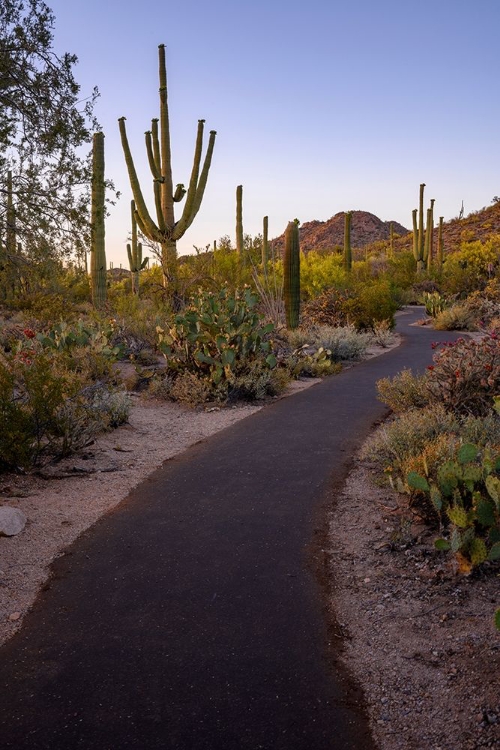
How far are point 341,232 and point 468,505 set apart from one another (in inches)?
3232

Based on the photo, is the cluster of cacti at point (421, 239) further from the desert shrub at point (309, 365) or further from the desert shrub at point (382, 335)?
the desert shrub at point (309, 365)

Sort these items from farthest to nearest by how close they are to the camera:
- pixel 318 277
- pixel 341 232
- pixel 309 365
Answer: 1. pixel 341 232
2. pixel 318 277
3. pixel 309 365

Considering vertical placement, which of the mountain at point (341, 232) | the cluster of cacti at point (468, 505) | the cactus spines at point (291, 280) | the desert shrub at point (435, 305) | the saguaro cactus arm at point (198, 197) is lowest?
the cluster of cacti at point (468, 505)

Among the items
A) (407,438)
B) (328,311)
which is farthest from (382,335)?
(407,438)

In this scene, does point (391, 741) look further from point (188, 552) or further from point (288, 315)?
point (288, 315)

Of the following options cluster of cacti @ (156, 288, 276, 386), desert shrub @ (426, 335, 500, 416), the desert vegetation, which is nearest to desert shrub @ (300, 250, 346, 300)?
the desert vegetation

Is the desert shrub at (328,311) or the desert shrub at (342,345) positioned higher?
the desert shrub at (328,311)

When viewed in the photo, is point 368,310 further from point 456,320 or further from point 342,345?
point 342,345

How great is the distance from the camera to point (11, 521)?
17.8 ft

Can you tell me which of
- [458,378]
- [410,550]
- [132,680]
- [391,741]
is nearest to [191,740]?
[132,680]

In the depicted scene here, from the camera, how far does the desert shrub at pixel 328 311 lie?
20055 millimetres

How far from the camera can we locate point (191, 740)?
2.97m

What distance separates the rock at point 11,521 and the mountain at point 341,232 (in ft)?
248

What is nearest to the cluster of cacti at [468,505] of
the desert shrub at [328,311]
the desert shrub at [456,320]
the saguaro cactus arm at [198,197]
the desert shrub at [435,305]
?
the desert shrub at [328,311]
